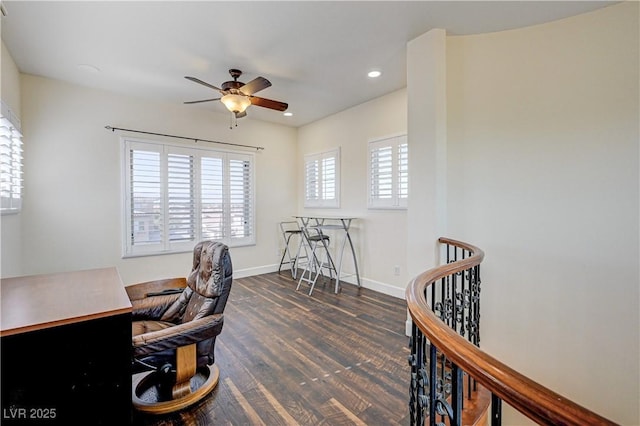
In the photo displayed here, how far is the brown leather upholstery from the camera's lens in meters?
1.77

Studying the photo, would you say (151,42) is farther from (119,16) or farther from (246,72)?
(246,72)

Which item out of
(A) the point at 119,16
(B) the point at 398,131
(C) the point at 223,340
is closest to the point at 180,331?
(C) the point at 223,340

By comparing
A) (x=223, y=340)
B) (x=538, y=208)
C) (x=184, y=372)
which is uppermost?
(x=538, y=208)

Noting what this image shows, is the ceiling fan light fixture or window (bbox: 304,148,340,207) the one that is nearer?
the ceiling fan light fixture

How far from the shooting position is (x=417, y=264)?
286 cm

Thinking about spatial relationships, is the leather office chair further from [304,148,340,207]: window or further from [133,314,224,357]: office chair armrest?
[304,148,340,207]: window

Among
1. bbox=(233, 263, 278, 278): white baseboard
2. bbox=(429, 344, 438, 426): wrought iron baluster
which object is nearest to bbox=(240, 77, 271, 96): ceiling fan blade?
bbox=(429, 344, 438, 426): wrought iron baluster

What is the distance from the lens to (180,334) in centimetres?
182

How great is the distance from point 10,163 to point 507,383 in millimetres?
4008

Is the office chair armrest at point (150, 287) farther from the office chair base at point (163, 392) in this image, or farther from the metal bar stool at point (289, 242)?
the metal bar stool at point (289, 242)

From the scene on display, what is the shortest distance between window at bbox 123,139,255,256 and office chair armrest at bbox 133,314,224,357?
2887 millimetres

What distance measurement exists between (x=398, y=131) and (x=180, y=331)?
3432 millimetres

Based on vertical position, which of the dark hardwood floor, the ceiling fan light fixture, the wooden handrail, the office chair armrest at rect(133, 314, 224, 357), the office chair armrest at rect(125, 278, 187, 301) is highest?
the ceiling fan light fixture

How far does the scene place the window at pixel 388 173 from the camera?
3.99 meters
